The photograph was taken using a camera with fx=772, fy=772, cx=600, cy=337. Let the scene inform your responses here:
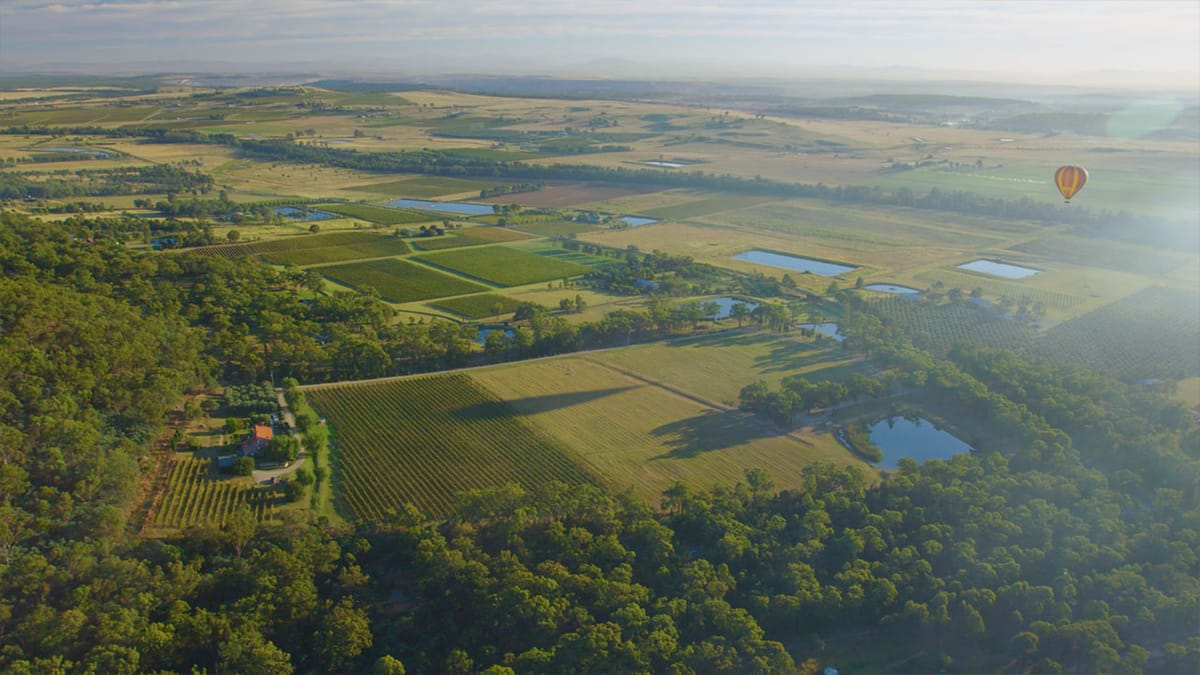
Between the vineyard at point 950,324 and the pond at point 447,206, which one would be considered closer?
the vineyard at point 950,324

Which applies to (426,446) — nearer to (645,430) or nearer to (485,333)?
(645,430)

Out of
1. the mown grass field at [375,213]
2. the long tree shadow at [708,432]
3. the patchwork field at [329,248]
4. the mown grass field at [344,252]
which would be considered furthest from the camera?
the mown grass field at [375,213]

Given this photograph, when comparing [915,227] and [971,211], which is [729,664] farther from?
[971,211]

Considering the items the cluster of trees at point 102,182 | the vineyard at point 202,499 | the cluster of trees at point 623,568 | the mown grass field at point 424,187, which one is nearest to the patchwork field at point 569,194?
the mown grass field at point 424,187

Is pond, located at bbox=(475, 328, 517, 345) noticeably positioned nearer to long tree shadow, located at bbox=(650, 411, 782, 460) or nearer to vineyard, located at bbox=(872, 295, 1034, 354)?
long tree shadow, located at bbox=(650, 411, 782, 460)

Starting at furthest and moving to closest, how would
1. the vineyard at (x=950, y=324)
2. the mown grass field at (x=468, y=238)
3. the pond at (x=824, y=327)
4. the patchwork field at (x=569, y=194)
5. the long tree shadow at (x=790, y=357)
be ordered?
the patchwork field at (x=569, y=194), the mown grass field at (x=468, y=238), the pond at (x=824, y=327), the vineyard at (x=950, y=324), the long tree shadow at (x=790, y=357)

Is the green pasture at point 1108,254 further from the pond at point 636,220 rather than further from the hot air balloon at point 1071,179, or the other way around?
the pond at point 636,220

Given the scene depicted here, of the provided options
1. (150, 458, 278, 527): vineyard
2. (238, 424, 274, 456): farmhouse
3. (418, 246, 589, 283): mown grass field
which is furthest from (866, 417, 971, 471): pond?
(418, 246, 589, 283): mown grass field
